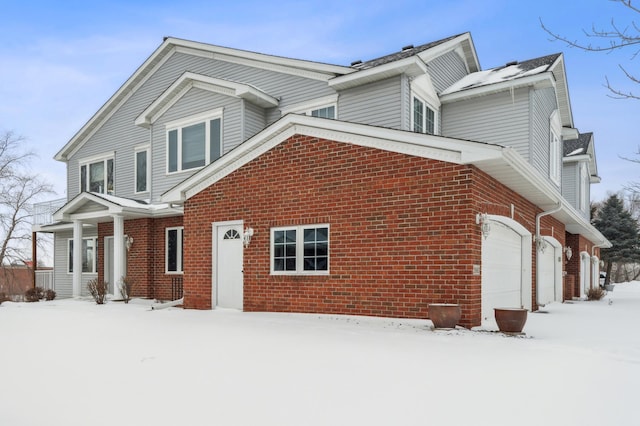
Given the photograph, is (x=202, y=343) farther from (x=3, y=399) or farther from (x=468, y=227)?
(x=468, y=227)

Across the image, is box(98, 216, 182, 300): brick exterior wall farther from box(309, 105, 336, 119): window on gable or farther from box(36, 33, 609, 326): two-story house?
box(309, 105, 336, 119): window on gable

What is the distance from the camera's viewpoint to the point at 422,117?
1375 cm

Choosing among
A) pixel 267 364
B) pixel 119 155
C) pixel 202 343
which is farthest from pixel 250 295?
pixel 119 155

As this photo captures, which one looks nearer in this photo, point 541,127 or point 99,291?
point 99,291

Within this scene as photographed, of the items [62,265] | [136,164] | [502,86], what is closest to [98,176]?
[136,164]

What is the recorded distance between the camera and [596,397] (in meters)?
4.54

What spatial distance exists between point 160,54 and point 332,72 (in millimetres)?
8133

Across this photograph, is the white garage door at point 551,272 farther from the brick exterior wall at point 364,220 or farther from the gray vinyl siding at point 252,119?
the gray vinyl siding at point 252,119

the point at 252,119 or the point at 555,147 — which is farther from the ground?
the point at 252,119

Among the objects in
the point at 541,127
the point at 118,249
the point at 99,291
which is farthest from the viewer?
the point at 118,249

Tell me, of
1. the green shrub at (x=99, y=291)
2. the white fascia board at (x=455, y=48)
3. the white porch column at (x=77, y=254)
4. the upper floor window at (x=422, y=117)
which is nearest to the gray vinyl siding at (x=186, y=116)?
the white porch column at (x=77, y=254)

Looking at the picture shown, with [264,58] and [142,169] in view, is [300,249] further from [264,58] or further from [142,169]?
[142,169]

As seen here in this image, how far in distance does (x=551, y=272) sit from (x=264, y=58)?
1229cm

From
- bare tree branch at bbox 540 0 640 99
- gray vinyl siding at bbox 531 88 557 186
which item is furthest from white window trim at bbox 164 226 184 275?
bare tree branch at bbox 540 0 640 99
